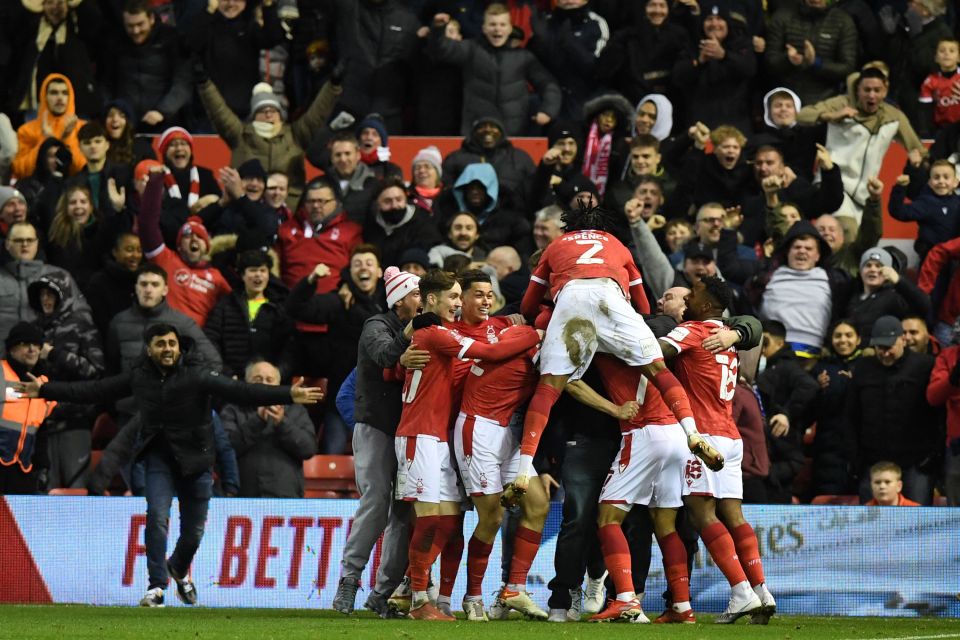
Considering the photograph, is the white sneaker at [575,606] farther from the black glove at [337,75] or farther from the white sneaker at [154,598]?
the black glove at [337,75]

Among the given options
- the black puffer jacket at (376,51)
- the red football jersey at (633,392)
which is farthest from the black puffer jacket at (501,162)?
the red football jersey at (633,392)

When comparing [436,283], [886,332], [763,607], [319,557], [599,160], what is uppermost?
[599,160]

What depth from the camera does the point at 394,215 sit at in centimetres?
1590

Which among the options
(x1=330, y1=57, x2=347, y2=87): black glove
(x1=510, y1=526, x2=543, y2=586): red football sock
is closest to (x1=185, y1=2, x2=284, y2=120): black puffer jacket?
(x1=330, y1=57, x2=347, y2=87): black glove

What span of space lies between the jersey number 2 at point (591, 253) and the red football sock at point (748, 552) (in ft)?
6.26

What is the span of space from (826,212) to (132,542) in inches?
289

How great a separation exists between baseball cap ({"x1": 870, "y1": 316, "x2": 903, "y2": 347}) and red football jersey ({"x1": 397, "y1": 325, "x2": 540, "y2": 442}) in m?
4.50

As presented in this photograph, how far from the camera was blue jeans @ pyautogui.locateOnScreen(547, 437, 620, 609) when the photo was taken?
10.8 meters

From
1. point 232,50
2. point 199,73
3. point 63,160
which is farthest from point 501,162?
point 63,160

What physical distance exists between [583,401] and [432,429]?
96cm

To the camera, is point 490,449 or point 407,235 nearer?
point 490,449

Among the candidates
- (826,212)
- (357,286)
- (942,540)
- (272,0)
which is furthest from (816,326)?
(272,0)

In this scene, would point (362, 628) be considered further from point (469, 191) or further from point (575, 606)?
point (469, 191)

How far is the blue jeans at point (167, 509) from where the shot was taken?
12.5 meters
